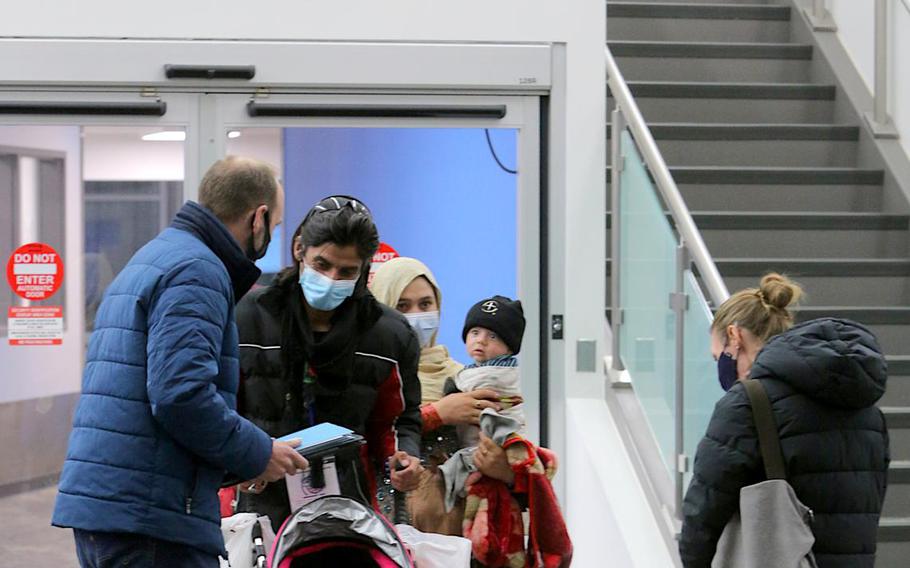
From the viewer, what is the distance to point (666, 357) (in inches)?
199

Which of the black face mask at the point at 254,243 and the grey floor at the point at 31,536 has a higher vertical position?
the black face mask at the point at 254,243

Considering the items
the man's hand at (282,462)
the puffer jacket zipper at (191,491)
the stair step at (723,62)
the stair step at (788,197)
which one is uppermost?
the stair step at (723,62)

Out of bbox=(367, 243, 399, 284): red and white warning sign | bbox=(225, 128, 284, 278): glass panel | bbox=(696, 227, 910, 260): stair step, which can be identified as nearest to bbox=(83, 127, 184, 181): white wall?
bbox=(225, 128, 284, 278): glass panel

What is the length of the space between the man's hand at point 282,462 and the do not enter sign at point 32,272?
2956 millimetres

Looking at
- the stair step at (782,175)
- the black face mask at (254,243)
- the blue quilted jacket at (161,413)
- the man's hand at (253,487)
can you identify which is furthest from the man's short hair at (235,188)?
the stair step at (782,175)

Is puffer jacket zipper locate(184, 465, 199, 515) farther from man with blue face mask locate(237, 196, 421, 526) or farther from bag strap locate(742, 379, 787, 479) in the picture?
bag strap locate(742, 379, 787, 479)

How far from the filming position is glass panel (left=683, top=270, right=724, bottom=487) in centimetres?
457

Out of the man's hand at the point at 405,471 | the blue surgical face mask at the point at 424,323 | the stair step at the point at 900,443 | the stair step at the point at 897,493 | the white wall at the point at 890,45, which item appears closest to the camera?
the man's hand at the point at 405,471

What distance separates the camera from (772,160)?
7031 mm

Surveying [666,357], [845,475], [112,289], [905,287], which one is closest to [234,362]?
[112,289]

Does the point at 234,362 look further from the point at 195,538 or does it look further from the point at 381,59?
the point at 381,59

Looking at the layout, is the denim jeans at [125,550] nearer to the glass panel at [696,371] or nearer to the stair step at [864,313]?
the glass panel at [696,371]

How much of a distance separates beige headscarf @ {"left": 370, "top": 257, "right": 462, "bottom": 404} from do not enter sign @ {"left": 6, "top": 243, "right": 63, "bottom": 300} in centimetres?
196

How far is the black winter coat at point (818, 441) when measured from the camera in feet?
9.86
